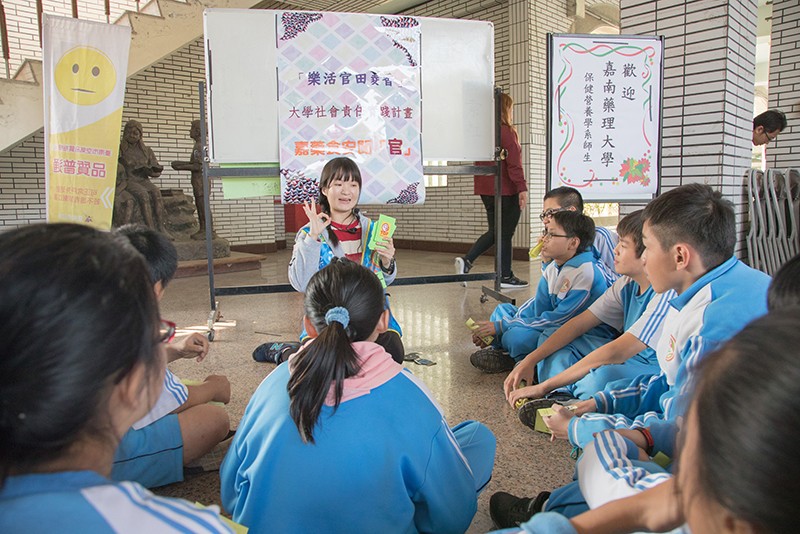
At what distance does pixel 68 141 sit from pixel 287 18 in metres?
1.47

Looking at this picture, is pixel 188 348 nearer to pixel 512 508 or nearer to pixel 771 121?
pixel 512 508

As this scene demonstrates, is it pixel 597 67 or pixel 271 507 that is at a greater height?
pixel 597 67

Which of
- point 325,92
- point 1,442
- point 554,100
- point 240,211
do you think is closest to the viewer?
point 1,442

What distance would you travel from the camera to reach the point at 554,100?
3.08 metres

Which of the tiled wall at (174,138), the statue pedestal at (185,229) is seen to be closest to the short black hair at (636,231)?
the statue pedestal at (185,229)

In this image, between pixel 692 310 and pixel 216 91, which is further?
pixel 216 91

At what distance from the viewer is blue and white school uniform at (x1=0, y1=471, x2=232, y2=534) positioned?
48cm

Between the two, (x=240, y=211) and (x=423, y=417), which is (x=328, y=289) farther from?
(x=240, y=211)

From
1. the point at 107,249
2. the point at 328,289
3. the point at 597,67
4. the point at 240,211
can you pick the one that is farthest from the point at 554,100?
the point at 240,211

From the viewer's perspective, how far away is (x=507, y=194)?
4621 mm

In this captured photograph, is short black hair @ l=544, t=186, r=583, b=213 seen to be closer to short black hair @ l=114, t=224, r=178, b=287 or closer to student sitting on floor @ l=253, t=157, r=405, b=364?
student sitting on floor @ l=253, t=157, r=405, b=364

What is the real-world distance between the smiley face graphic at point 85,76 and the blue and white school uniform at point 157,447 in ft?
7.54

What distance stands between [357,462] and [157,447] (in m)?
0.78

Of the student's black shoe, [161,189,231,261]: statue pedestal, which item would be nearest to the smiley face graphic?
the student's black shoe
